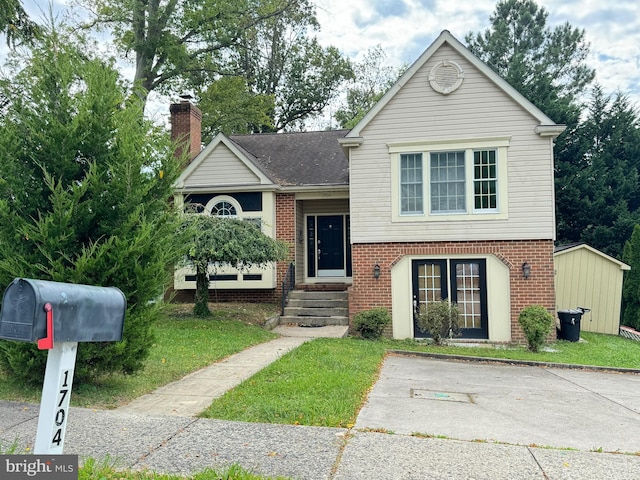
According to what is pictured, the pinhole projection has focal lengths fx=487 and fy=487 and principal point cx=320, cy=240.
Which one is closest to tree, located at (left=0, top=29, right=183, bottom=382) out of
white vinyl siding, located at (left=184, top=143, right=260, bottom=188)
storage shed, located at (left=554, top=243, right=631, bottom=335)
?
white vinyl siding, located at (left=184, top=143, right=260, bottom=188)

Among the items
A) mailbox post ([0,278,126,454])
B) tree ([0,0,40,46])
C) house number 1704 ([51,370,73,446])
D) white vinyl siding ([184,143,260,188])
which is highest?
tree ([0,0,40,46])

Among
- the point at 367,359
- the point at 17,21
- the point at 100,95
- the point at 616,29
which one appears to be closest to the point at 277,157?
the point at 17,21

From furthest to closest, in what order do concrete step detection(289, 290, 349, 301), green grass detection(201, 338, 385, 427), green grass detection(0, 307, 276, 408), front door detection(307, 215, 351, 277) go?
front door detection(307, 215, 351, 277)
concrete step detection(289, 290, 349, 301)
green grass detection(0, 307, 276, 408)
green grass detection(201, 338, 385, 427)

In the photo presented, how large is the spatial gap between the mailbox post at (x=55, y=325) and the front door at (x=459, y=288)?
10191 mm

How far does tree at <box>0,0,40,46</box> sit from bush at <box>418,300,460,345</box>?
12.2 meters

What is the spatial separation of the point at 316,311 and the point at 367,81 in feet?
81.2

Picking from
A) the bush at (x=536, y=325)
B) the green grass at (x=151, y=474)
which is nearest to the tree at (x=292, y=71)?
the bush at (x=536, y=325)

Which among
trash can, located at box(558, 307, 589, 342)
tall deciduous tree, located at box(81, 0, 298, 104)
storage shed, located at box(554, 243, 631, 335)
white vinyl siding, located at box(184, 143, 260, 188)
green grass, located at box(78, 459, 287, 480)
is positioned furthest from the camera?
tall deciduous tree, located at box(81, 0, 298, 104)

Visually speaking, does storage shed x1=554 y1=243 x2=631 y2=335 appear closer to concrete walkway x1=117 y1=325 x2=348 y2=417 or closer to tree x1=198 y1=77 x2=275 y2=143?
concrete walkway x1=117 y1=325 x2=348 y2=417

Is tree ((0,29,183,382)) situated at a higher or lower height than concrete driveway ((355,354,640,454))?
higher

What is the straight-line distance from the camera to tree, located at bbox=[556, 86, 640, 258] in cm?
2195

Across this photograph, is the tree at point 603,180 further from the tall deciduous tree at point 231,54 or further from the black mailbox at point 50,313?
the black mailbox at point 50,313

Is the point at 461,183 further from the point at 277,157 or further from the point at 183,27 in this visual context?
the point at 183,27

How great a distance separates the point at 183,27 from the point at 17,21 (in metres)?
10.7
